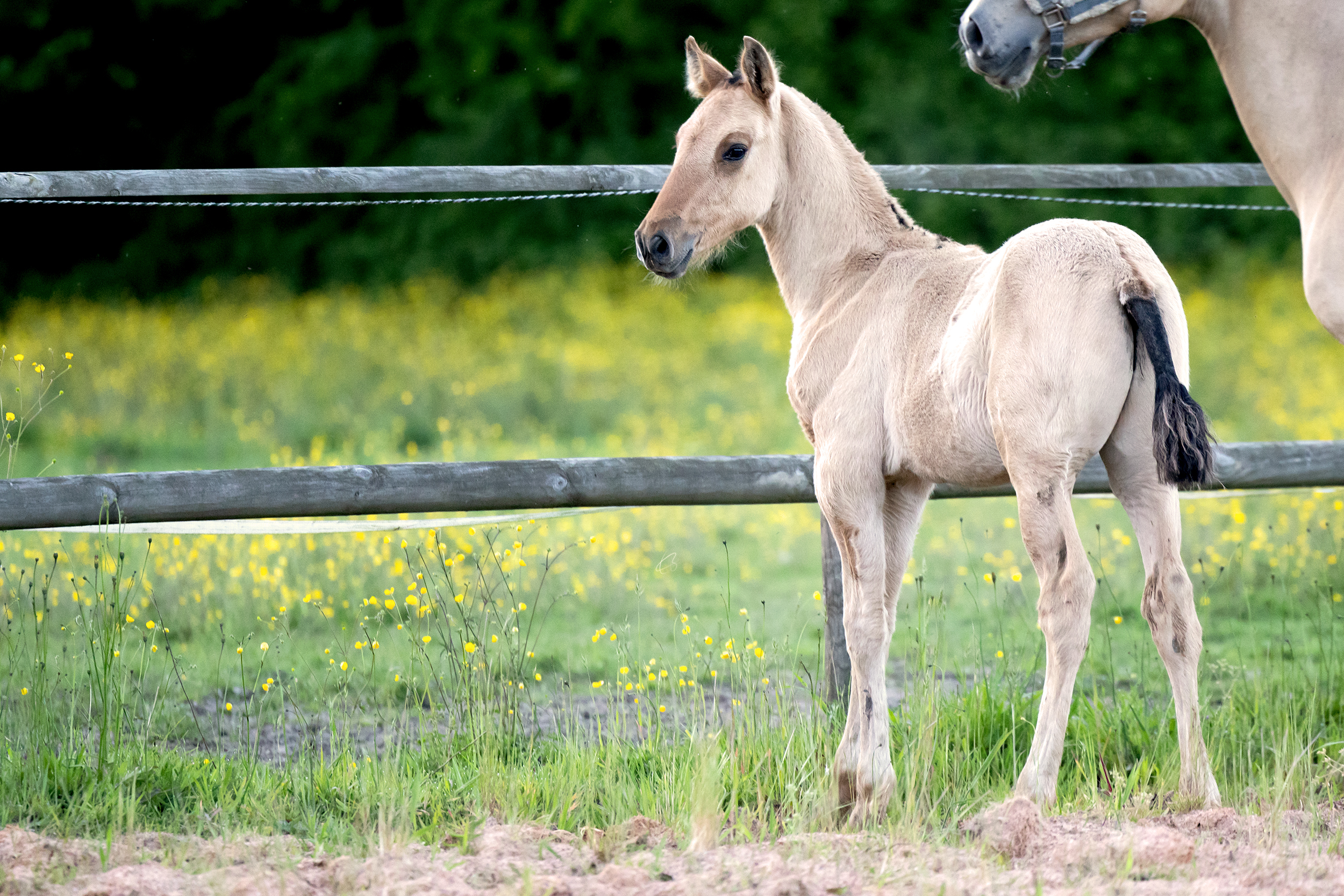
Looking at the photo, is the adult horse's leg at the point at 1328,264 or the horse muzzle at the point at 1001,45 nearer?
the adult horse's leg at the point at 1328,264

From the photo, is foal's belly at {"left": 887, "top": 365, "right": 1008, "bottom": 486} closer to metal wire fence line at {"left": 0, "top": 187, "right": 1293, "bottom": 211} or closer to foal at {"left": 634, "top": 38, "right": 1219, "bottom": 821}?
foal at {"left": 634, "top": 38, "right": 1219, "bottom": 821}

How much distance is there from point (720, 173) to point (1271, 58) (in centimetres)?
136

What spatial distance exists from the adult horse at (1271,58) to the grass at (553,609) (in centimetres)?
134

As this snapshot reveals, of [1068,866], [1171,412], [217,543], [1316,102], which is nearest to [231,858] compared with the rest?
[1068,866]

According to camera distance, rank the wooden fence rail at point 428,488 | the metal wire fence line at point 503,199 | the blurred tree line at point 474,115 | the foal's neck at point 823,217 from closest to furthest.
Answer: the wooden fence rail at point 428,488, the foal's neck at point 823,217, the metal wire fence line at point 503,199, the blurred tree line at point 474,115

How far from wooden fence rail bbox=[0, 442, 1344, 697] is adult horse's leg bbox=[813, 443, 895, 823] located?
57 centimetres

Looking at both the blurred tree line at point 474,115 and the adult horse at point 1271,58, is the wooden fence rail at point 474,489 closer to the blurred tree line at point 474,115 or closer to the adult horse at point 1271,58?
the adult horse at point 1271,58

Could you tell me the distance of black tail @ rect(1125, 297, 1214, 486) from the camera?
250 cm

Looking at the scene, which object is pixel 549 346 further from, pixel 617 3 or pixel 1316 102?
pixel 1316 102

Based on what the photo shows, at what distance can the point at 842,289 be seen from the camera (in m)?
3.24

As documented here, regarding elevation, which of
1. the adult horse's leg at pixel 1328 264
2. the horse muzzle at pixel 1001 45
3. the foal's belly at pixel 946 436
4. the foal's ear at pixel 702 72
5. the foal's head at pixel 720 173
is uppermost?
the foal's ear at pixel 702 72

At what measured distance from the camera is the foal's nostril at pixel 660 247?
10.1ft

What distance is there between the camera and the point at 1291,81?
2.83m

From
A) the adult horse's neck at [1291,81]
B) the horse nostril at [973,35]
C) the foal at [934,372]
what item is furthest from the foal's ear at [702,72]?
the adult horse's neck at [1291,81]
